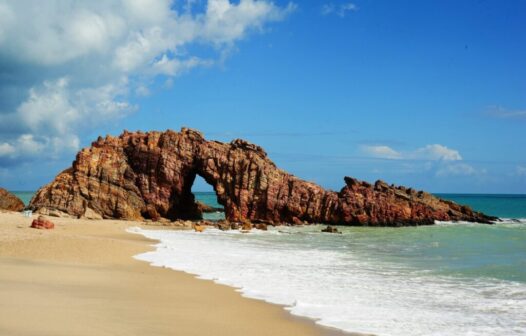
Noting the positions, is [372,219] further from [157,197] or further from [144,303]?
[144,303]

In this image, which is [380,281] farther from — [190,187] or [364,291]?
[190,187]

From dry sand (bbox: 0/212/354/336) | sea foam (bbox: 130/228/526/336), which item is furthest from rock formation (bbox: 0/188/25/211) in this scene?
dry sand (bbox: 0/212/354/336)

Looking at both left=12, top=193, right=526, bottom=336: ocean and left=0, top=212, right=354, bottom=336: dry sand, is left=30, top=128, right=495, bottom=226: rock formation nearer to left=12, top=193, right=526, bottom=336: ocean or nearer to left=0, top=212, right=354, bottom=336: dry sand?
left=12, top=193, right=526, bottom=336: ocean

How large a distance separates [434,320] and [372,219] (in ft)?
120

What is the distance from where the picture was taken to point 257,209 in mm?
44125

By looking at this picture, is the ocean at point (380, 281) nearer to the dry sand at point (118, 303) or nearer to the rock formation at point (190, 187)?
the dry sand at point (118, 303)

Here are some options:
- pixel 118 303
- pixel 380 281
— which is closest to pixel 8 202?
pixel 380 281

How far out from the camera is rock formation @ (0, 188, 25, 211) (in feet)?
142

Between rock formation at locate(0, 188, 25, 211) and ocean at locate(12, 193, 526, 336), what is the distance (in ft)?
77.9

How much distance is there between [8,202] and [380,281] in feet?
128

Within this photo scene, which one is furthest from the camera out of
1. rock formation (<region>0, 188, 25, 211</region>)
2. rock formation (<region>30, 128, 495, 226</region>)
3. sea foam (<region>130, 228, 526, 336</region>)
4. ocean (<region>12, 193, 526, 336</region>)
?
rock formation (<region>0, 188, 25, 211</region>)

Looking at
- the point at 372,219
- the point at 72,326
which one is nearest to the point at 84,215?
the point at 372,219

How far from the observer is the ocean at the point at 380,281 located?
925 cm

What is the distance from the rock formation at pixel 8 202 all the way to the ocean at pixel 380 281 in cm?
2375
